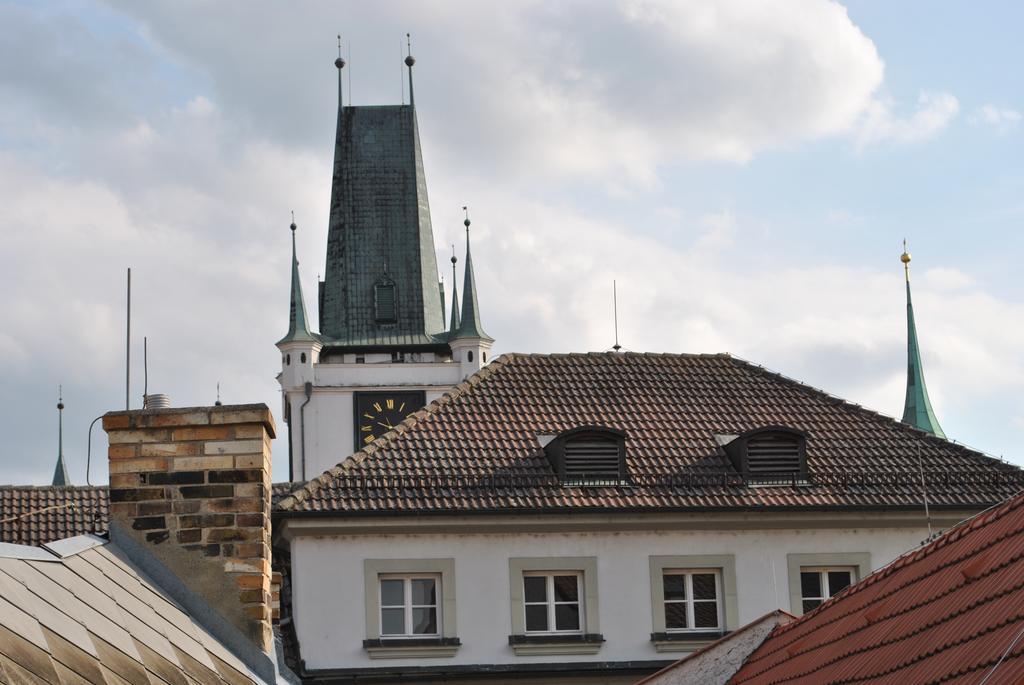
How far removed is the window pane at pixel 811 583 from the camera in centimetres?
2792

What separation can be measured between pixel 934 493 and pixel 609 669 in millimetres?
6057

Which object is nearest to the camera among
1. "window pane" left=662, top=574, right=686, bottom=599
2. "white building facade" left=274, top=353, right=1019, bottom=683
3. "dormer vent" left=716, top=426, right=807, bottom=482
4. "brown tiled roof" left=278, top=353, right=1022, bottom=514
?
"white building facade" left=274, top=353, right=1019, bottom=683

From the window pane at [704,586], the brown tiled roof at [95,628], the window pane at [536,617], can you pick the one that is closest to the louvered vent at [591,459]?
the window pane at [704,586]

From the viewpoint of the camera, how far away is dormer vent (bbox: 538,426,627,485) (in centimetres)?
2786

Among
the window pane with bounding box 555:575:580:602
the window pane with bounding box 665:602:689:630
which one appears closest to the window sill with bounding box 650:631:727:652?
the window pane with bounding box 665:602:689:630

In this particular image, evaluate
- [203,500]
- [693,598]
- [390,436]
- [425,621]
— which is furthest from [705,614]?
[203,500]

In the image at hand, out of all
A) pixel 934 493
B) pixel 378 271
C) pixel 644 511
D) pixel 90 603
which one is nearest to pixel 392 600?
pixel 644 511

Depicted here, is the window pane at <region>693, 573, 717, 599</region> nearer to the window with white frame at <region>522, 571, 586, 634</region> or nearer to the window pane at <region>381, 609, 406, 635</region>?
the window with white frame at <region>522, 571, 586, 634</region>

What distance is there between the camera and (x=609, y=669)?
26.6 m

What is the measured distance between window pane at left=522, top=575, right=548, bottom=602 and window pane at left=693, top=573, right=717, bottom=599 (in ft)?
7.52

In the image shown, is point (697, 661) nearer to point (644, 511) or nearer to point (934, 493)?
point (644, 511)

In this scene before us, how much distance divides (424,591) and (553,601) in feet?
6.26

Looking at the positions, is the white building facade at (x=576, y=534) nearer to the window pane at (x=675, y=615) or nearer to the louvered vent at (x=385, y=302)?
the window pane at (x=675, y=615)

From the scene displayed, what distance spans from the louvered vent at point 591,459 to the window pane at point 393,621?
10.8ft
